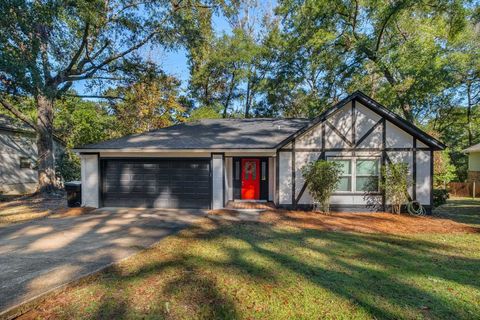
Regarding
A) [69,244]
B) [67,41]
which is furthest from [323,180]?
[67,41]

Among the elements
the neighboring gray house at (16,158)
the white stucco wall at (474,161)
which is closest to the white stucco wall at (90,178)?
the neighboring gray house at (16,158)

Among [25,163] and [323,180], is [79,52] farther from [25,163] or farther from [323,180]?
[323,180]

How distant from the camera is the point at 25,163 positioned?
61.0ft

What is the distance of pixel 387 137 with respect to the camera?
1021 cm

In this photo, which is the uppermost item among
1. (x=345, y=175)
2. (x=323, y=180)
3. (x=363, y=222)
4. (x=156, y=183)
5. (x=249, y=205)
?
(x=345, y=175)

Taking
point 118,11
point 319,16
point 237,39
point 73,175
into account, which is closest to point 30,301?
point 118,11

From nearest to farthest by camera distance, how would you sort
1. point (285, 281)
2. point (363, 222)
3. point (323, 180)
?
point (285, 281) → point (363, 222) → point (323, 180)

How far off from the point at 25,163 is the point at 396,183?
22885 mm

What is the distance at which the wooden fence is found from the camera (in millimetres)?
18219

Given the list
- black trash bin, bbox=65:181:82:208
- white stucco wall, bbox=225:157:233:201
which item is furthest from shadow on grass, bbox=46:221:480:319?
black trash bin, bbox=65:181:82:208

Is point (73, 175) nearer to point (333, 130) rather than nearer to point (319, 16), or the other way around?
point (333, 130)

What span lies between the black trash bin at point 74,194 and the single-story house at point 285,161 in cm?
28

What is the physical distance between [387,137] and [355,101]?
1.87 metres

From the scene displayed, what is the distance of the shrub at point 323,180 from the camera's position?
962cm
